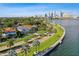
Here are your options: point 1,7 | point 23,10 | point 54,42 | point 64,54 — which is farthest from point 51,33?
point 1,7

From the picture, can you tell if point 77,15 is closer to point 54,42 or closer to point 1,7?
point 54,42

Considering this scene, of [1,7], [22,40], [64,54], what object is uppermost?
[1,7]

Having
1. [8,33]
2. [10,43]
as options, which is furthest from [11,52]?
[8,33]

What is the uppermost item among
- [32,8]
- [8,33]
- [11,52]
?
[32,8]

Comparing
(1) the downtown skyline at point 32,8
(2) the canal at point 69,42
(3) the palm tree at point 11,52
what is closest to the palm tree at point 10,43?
(3) the palm tree at point 11,52

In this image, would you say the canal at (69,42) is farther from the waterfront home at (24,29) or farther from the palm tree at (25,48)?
the waterfront home at (24,29)

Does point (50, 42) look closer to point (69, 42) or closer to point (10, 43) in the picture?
point (69, 42)

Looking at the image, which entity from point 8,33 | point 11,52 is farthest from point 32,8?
point 11,52

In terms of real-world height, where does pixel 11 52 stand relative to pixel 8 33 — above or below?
below

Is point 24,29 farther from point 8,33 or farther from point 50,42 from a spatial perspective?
point 50,42
